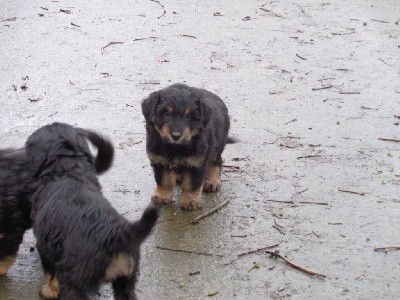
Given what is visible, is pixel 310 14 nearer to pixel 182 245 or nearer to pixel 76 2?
pixel 76 2

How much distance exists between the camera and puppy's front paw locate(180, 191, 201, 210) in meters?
5.67

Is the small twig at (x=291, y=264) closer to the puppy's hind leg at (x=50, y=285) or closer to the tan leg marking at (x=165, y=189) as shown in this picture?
the tan leg marking at (x=165, y=189)

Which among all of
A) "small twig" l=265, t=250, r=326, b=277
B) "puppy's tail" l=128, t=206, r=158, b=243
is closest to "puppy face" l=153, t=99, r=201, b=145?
"small twig" l=265, t=250, r=326, b=277

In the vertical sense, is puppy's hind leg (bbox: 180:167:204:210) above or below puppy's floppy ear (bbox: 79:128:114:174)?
below

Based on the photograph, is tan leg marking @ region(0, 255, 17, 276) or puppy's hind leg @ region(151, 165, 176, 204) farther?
puppy's hind leg @ region(151, 165, 176, 204)

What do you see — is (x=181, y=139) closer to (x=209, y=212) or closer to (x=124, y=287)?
(x=209, y=212)

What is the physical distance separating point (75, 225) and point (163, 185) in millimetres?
1874

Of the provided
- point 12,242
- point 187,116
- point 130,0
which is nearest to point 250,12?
point 130,0

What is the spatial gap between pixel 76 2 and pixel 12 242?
26.3 feet

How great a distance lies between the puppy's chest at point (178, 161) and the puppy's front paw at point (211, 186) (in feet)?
1.80

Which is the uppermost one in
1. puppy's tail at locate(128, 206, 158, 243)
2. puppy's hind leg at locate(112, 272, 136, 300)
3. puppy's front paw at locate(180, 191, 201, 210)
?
puppy's tail at locate(128, 206, 158, 243)

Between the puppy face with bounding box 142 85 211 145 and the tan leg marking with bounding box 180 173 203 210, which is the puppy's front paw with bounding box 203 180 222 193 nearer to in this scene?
the tan leg marking with bounding box 180 173 203 210

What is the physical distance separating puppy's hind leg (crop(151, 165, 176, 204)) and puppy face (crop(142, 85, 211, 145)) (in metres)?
0.37

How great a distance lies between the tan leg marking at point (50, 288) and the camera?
14.3 feet
